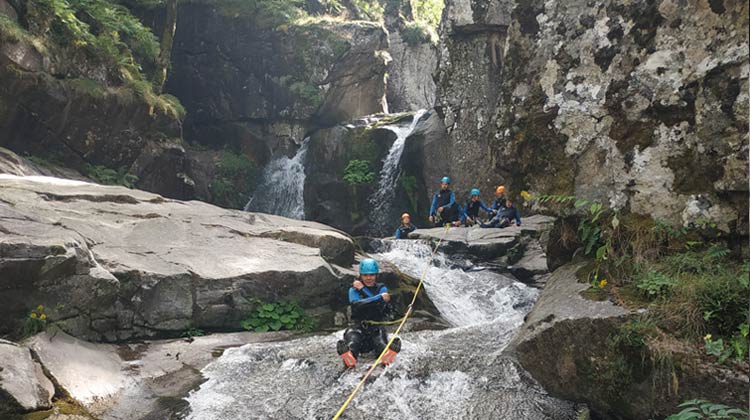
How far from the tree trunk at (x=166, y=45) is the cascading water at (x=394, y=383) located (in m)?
→ 16.3

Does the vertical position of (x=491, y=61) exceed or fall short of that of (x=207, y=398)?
it exceeds it

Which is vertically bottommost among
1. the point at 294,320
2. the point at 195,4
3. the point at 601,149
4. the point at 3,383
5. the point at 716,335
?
the point at 294,320

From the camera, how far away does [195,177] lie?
2216cm

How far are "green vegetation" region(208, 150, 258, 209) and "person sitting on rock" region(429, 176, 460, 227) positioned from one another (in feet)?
39.2

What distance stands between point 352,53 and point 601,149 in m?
22.3

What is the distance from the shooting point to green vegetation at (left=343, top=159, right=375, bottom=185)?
21688mm

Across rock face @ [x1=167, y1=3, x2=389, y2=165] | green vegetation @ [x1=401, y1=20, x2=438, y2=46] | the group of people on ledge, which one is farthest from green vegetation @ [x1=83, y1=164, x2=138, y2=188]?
green vegetation @ [x1=401, y1=20, x2=438, y2=46]

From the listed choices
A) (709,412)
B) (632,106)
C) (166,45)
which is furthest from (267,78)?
(709,412)

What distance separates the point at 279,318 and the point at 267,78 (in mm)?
20427

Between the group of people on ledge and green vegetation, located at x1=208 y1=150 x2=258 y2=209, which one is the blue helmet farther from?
green vegetation, located at x1=208 y1=150 x2=258 y2=209

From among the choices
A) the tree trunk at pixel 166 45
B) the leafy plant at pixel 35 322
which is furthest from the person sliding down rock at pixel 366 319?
the tree trunk at pixel 166 45

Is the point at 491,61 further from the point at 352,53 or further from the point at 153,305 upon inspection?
the point at 153,305

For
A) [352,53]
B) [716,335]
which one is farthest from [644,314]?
[352,53]

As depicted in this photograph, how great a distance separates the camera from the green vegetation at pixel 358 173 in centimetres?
2169
